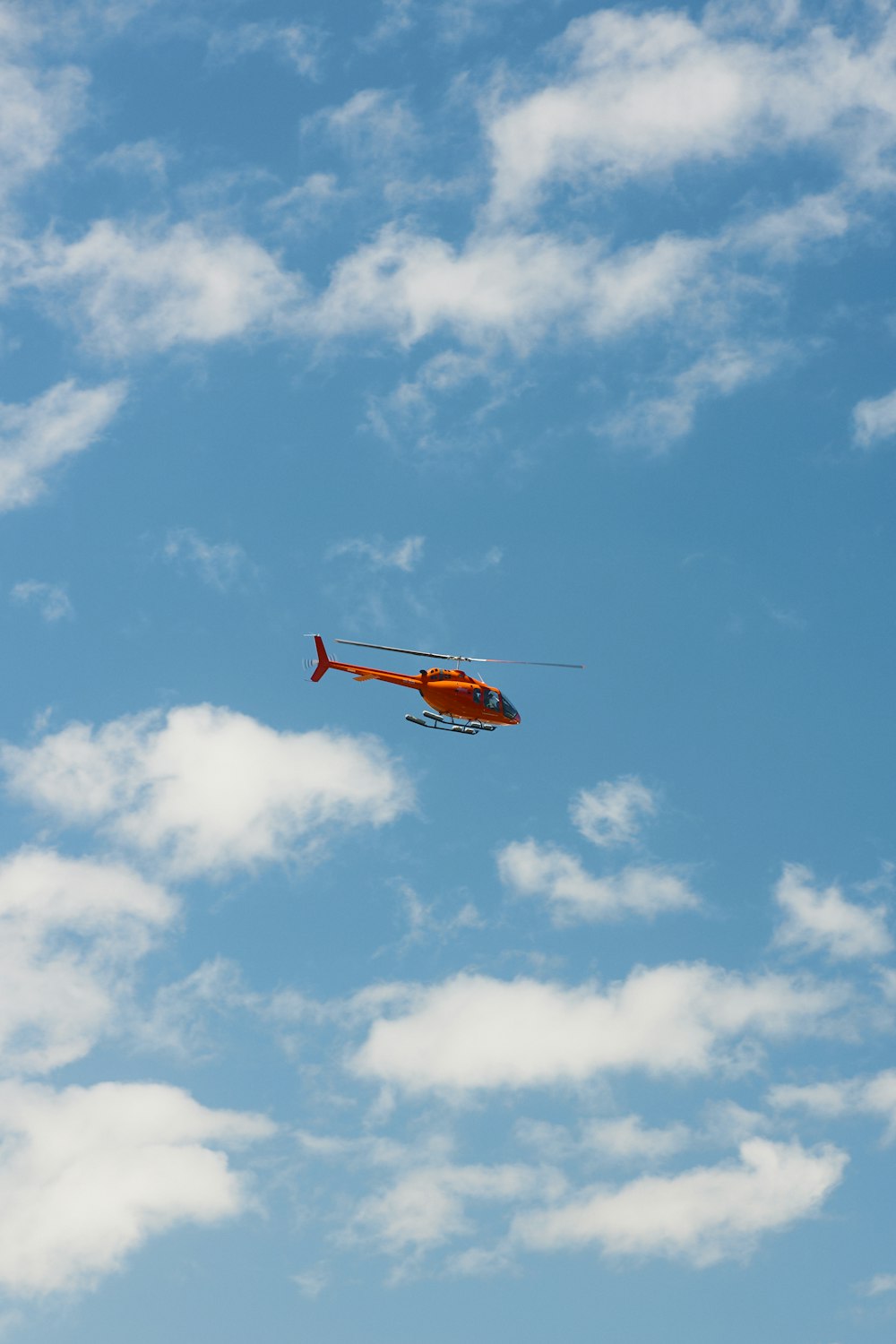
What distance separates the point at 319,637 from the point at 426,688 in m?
13.4

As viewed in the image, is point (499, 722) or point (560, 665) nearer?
point (560, 665)

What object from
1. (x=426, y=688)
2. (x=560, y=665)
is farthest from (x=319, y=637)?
(x=560, y=665)

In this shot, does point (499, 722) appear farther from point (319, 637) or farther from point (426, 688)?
point (319, 637)

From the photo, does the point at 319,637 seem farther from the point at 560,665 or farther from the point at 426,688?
the point at 560,665

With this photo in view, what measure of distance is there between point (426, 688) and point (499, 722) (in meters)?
10.1

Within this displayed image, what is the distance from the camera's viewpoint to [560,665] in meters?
180

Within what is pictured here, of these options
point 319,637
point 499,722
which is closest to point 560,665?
point 499,722

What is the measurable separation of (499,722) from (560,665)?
16.5 m

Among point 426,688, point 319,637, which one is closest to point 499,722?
point 426,688

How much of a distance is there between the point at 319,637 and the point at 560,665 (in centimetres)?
2864

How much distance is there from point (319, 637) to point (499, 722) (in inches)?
899

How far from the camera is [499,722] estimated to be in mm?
193500

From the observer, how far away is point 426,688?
18925 centimetres
